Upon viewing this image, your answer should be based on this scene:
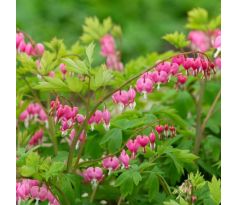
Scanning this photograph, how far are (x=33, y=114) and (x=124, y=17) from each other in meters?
5.08

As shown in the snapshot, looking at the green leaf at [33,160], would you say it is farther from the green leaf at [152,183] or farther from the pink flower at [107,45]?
the pink flower at [107,45]

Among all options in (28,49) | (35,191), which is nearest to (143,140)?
(35,191)

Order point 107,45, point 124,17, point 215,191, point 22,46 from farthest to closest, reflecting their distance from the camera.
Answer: point 124,17, point 107,45, point 22,46, point 215,191

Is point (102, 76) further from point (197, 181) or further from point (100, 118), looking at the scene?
point (197, 181)

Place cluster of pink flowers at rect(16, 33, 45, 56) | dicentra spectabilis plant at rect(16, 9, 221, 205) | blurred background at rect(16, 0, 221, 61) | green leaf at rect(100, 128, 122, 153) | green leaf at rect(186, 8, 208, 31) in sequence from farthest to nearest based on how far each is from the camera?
blurred background at rect(16, 0, 221, 61), green leaf at rect(186, 8, 208, 31), cluster of pink flowers at rect(16, 33, 45, 56), green leaf at rect(100, 128, 122, 153), dicentra spectabilis plant at rect(16, 9, 221, 205)

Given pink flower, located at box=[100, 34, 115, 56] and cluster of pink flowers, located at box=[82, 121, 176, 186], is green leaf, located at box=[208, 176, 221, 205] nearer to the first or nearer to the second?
cluster of pink flowers, located at box=[82, 121, 176, 186]

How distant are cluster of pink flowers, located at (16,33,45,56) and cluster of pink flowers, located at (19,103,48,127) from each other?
0.23 m

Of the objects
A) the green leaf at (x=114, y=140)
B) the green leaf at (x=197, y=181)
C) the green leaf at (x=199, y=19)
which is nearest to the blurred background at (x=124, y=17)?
the green leaf at (x=199, y=19)

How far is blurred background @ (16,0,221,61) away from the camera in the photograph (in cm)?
707

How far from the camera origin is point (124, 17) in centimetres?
755

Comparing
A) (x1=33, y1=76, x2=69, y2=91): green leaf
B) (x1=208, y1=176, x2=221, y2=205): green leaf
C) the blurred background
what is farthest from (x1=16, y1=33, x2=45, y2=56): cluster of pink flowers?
the blurred background

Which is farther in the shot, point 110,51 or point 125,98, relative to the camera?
point 110,51
